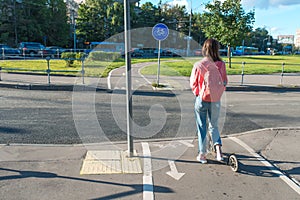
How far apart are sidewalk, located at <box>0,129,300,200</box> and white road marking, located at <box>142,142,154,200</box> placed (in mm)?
13

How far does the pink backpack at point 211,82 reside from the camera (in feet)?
11.6

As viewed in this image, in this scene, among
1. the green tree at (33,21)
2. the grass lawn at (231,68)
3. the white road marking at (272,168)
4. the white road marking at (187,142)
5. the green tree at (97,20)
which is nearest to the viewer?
the white road marking at (272,168)

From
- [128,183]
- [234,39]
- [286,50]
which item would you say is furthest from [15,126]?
[286,50]

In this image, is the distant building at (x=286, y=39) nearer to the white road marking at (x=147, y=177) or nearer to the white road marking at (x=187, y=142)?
the white road marking at (x=187, y=142)

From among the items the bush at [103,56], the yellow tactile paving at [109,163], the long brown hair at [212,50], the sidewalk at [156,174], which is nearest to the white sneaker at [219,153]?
the sidewalk at [156,174]

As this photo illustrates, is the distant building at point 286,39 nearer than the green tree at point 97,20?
No

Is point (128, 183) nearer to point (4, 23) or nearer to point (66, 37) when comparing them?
point (4, 23)

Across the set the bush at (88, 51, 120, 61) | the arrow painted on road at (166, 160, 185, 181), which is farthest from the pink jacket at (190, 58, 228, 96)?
the bush at (88, 51, 120, 61)

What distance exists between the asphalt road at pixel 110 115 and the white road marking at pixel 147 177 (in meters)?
→ 0.90

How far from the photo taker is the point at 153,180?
3398 mm

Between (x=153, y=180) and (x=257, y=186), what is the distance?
55.0 inches

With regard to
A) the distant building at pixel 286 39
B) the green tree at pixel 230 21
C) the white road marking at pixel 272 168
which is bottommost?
the white road marking at pixel 272 168

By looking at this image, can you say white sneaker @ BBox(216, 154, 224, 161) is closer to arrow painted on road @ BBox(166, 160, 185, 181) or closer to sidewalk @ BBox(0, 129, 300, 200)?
sidewalk @ BBox(0, 129, 300, 200)

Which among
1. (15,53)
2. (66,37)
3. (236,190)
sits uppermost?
(66,37)
